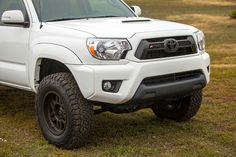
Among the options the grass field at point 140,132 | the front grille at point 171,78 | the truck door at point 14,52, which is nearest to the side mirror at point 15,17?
the truck door at point 14,52

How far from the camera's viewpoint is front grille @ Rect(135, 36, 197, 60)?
484cm

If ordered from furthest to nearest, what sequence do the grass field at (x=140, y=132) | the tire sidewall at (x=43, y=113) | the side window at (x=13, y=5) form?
the side window at (x=13, y=5) → the grass field at (x=140, y=132) → the tire sidewall at (x=43, y=113)

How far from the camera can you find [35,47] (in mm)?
5414

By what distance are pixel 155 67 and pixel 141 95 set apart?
1.08 ft

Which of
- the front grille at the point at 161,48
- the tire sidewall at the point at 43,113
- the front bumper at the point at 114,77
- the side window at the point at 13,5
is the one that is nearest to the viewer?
the front bumper at the point at 114,77

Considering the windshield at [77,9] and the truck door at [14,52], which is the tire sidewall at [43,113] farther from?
the windshield at [77,9]

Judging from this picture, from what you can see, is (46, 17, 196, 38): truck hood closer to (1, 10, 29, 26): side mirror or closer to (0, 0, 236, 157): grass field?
(1, 10, 29, 26): side mirror

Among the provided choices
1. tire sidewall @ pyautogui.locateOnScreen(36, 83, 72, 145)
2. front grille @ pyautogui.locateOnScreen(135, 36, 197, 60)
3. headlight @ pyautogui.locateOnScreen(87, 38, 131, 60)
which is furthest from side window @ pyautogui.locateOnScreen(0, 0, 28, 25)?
front grille @ pyautogui.locateOnScreen(135, 36, 197, 60)

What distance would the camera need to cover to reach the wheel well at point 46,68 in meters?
5.39

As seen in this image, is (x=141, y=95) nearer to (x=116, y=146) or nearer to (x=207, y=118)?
(x=116, y=146)

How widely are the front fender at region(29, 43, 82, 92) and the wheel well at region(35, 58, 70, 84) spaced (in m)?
0.05

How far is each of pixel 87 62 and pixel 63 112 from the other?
2.31ft

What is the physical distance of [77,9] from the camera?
6.00 m

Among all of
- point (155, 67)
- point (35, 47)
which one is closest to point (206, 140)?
point (155, 67)
